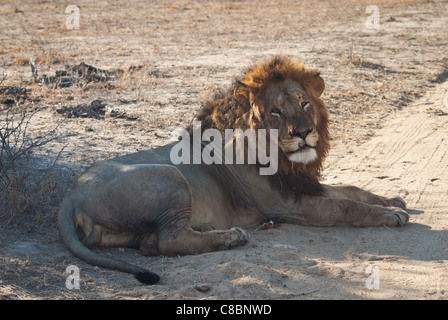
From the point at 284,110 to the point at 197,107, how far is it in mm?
4294

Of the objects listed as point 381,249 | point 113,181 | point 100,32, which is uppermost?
point 100,32

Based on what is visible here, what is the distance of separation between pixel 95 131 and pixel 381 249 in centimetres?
464

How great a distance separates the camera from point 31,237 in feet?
17.1

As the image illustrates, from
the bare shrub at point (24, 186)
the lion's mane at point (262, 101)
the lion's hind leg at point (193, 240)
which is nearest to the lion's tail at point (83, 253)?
the lion's hind leg at point (193, 240)

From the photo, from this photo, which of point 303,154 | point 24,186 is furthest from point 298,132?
point 24,186

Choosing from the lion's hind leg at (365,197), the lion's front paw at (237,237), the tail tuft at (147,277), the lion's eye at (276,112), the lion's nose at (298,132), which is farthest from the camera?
the lion's hind leg at (365,197)

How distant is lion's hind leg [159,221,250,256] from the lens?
197 inches

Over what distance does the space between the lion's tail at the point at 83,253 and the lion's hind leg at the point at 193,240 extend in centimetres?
60

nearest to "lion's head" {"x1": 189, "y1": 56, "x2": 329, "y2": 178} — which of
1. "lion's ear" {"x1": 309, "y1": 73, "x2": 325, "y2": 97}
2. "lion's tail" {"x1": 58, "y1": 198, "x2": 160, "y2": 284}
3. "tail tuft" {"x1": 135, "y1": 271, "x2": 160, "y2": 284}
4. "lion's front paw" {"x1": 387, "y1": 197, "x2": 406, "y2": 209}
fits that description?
"lion's ear" {"x1": 309, "y1": 73, "x2": 325, "y2": 97}

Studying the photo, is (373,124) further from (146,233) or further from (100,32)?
(100,32)

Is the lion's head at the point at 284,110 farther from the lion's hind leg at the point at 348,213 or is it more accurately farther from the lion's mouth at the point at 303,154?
the lion's hind leg at the point at 348,213

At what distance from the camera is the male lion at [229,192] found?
16.3 ft

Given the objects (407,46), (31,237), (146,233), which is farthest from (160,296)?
(407,46)
